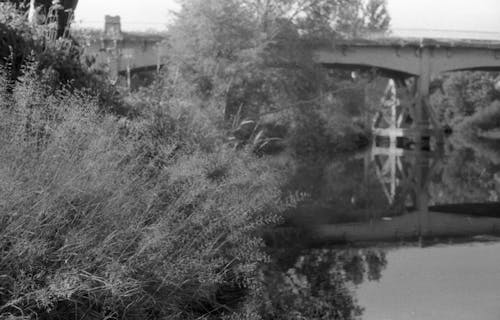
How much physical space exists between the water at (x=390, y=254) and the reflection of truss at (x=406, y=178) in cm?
5

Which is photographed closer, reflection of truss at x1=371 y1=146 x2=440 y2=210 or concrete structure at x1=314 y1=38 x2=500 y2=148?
reflection of truss at x1=371 y1=146 x2=440 y2=210

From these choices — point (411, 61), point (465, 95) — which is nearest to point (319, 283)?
point (411, 61)

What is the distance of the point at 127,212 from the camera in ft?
16.2

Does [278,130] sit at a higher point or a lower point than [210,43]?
lower

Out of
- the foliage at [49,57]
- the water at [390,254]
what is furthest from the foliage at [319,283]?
the foliage at [49,57]

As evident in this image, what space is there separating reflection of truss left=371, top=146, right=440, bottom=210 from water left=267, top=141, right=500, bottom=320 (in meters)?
0.05

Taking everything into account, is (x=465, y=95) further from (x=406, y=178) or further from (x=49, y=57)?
(x=49, y=57)

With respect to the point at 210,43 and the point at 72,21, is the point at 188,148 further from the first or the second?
the point at 210,43

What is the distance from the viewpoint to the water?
693cm

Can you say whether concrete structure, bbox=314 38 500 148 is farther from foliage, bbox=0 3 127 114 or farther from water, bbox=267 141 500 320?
foliage, bbox=0 3 127 114

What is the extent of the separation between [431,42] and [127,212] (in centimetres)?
3687

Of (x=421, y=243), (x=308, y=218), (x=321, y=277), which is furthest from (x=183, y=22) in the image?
(x=321, y=277)

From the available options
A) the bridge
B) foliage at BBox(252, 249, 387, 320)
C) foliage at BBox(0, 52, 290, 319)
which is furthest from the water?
the bridge

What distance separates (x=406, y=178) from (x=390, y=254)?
43.0 feet
